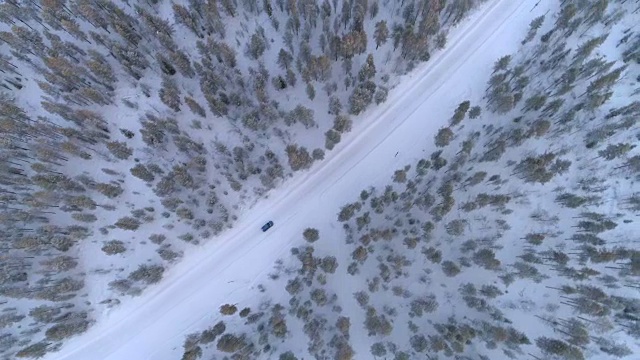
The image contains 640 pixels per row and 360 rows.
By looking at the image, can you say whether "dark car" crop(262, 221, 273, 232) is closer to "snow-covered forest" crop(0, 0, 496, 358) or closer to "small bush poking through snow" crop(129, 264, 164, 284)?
"snow-covered forest" crop(0, 0, 496, 358)

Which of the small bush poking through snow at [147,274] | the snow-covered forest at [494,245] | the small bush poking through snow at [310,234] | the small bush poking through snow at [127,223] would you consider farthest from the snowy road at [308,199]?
the small bush poking through snow at [127,223]

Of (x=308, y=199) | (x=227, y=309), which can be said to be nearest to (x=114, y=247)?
(x=227, y=309)

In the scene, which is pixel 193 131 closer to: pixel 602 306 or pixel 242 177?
pixel 242 177

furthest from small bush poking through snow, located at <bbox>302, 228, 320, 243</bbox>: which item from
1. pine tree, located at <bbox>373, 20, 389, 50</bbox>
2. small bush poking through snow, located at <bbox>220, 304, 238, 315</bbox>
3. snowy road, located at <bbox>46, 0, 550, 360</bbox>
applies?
pine tree, located at <bbox>373, 20, 389, 50</bbox>

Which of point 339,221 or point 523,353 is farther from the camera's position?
point 339,221

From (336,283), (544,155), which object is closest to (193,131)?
(336,283)
